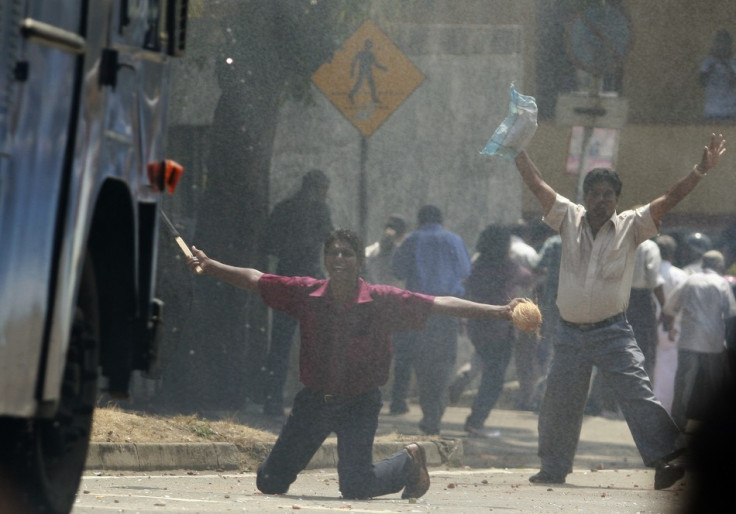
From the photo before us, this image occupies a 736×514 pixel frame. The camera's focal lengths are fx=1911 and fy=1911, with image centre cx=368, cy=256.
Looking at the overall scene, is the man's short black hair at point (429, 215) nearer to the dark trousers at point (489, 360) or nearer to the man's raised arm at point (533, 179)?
the dark trousers at point (489, 360)

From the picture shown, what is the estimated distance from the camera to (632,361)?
31.9 ft

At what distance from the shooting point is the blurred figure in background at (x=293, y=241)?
548 inches

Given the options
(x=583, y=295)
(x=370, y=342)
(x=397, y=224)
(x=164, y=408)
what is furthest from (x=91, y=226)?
(x=397, y=224)

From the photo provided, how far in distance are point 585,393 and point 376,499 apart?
1493 millimetres

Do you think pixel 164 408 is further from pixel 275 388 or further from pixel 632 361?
pixel 632 361

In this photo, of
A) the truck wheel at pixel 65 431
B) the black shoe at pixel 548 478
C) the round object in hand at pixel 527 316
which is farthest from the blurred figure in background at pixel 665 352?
the truck wheel at pixel 65 431

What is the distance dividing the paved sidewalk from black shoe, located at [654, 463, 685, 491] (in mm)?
2640

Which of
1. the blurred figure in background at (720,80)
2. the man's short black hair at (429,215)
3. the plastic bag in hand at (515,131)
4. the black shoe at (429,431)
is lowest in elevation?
the black shoe at (429,431)

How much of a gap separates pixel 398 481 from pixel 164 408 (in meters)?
4.79

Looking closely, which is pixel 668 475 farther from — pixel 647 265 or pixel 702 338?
pixel 647 265

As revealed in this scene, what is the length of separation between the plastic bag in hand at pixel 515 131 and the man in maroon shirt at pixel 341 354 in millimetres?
1156

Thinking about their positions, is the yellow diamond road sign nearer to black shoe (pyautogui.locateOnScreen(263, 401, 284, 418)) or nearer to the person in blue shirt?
the person in blue shirt

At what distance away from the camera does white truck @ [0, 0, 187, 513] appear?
480cm

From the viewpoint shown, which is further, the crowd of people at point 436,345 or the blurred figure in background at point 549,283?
the blurred figure in background at point 549,283
